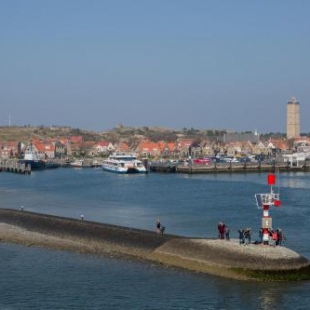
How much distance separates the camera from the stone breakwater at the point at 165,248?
24328mm

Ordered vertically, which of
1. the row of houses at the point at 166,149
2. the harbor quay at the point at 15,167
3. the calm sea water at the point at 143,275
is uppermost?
the row of houses at the point at 166,149

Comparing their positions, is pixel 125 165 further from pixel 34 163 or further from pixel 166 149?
pixel 166 149

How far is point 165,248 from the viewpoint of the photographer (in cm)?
2806

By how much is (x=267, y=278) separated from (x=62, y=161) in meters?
124

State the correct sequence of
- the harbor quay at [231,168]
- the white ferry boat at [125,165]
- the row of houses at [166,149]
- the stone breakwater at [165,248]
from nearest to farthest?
the stone breakwater at [165,248] → the white ferry boat at [125,165] → the harbor quay at [231,168] → the row of houses at [166,149]

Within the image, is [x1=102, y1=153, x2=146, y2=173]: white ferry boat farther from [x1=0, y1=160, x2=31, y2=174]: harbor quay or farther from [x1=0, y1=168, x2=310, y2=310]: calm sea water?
[x1=0, y1=168, x2=310, y2=310]: calm sea water

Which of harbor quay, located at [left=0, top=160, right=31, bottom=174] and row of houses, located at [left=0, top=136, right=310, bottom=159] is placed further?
row of houses, located at [left=0, top=136, right=310, bottom=159]

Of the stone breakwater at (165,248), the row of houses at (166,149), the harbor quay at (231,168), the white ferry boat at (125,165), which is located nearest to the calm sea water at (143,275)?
the stone breakwater at (165,248)

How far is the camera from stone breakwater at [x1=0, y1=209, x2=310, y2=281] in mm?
24328

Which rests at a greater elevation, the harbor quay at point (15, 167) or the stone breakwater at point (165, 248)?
the harbor quay at point (15, 167)

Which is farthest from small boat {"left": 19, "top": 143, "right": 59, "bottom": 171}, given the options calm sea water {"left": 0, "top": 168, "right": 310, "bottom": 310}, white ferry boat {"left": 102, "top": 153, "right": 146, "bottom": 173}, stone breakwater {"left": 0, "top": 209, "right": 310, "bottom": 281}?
stone breakwater {"left": 0, "top": 209, "right": 310, "bottom": 281}

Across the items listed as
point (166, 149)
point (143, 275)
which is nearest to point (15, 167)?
point (166, 149)

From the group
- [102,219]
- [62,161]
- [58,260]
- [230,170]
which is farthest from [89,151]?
[58,260]

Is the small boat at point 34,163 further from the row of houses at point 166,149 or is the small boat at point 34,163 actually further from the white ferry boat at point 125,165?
the row of houses at point 166,149
